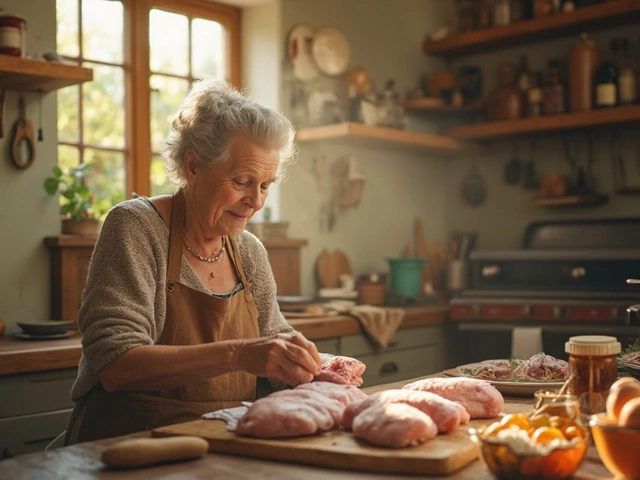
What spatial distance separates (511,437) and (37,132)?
9.11 ft

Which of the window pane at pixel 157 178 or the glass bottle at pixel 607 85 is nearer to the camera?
the window pane at pixel 157 178

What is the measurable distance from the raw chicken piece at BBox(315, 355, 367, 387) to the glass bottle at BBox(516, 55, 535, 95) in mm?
3401

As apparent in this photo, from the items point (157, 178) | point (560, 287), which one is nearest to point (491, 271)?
point (560, 287)

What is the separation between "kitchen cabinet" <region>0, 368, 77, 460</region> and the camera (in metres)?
2.74

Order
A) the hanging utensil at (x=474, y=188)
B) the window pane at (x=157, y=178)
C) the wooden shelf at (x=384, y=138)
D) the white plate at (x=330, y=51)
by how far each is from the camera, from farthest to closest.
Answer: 1. the hanging utensil at (x=474, y=188)
2. the white plate at (x=330, y=51)
3. the wooden shelf at (x=384, y=138)
4. the window pane at (x=157, y=178)

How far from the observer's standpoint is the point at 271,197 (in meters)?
4.44

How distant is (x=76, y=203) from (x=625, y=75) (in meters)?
3.00

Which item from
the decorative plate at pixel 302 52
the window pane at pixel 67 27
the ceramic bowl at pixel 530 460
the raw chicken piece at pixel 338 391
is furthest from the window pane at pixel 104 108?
the ceramic bowl at pixel 530 460

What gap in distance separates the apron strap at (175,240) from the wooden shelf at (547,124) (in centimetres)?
297

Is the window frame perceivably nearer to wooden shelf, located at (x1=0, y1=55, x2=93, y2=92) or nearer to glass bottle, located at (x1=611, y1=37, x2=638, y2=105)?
wooden shelf, located at (x1=0, y1=55, x2=93, y2=92)

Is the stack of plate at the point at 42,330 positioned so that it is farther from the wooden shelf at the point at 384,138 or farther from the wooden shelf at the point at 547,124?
the wooden shelf at the point at 547,124

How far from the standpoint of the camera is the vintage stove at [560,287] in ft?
13.2

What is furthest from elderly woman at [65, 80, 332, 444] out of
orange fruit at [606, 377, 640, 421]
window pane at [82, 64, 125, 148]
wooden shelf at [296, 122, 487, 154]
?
wooden shelf at [296, 122, 487, 154]

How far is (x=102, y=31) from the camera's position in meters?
3.93
